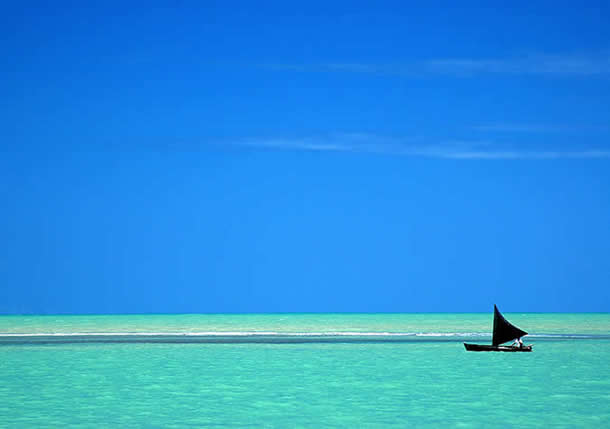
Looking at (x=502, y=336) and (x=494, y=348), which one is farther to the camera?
(x=502, y=336)

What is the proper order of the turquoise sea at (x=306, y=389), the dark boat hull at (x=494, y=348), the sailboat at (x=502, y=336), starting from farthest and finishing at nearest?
the sailboat at (x=502, y=336) < the dark boat hull at (x=494, y=348) < the turquoise sea at (x=306, y=389)

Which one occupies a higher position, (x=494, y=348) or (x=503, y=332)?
(x=503, y=332)

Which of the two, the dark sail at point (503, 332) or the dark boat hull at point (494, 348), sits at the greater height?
the dark sail at point (503, 332)

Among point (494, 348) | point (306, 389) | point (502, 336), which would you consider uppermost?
point (502, 336)

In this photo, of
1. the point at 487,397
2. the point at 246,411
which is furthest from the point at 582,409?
the point at 246,411

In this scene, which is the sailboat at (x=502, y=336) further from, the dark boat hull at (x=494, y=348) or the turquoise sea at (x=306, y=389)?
the turquoise sea at (x=306, y=389)

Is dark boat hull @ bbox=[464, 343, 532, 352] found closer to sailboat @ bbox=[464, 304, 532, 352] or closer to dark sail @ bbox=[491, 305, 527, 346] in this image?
sailboat @ bbox=[464, 304, 532, 352]

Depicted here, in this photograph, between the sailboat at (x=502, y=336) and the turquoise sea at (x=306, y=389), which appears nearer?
the turquoise sea at (x=306, y=389)

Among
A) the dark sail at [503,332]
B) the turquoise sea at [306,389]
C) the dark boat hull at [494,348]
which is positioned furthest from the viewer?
the dark sail at [503,332]

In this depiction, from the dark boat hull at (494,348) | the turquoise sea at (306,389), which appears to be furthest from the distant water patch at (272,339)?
the dark boat hull at (494,348)

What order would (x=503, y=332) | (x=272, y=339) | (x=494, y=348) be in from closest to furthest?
(x=494, y=348)
(x=503, y=332)
(x=272, y=339)

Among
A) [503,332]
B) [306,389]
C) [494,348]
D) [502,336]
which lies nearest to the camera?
[306,389]

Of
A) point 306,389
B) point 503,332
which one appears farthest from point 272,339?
point 306,389

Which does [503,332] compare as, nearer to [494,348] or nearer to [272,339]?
[494,348]
